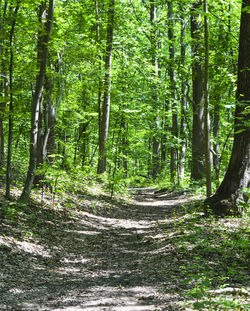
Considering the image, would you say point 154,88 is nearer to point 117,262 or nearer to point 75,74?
point 75,74

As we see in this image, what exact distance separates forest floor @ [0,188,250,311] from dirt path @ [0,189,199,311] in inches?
0.5

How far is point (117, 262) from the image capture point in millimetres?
5926

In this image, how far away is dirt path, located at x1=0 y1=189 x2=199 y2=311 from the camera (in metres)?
3.95

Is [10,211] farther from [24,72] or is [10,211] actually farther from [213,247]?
[213,247]

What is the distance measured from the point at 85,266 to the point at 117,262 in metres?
0.64

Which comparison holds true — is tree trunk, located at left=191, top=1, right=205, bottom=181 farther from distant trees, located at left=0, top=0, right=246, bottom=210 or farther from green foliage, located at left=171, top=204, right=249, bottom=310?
green foliage, located at left=171, top=204, right=249, bottom=310

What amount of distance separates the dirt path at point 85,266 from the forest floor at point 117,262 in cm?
1

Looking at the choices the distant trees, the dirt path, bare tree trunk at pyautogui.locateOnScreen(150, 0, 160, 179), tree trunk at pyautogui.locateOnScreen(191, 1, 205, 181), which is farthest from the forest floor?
bare tree trunk at pyautogui.locateOnScreen(150, 0, 160, 179)

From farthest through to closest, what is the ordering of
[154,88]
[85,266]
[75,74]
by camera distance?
[154,88]
[75,74]
[85,266]

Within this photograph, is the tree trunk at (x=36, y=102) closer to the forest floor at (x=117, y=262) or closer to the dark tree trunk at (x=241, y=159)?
the forest floor at (x=117, y=262)

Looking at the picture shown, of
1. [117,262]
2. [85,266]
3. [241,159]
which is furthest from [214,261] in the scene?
[241,159]

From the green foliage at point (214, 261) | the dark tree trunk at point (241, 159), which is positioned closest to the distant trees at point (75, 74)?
the dark tree trunk at point (241, 159)

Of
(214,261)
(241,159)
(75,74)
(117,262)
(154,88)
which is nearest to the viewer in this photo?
(214,261)

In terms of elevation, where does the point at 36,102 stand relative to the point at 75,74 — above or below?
below
